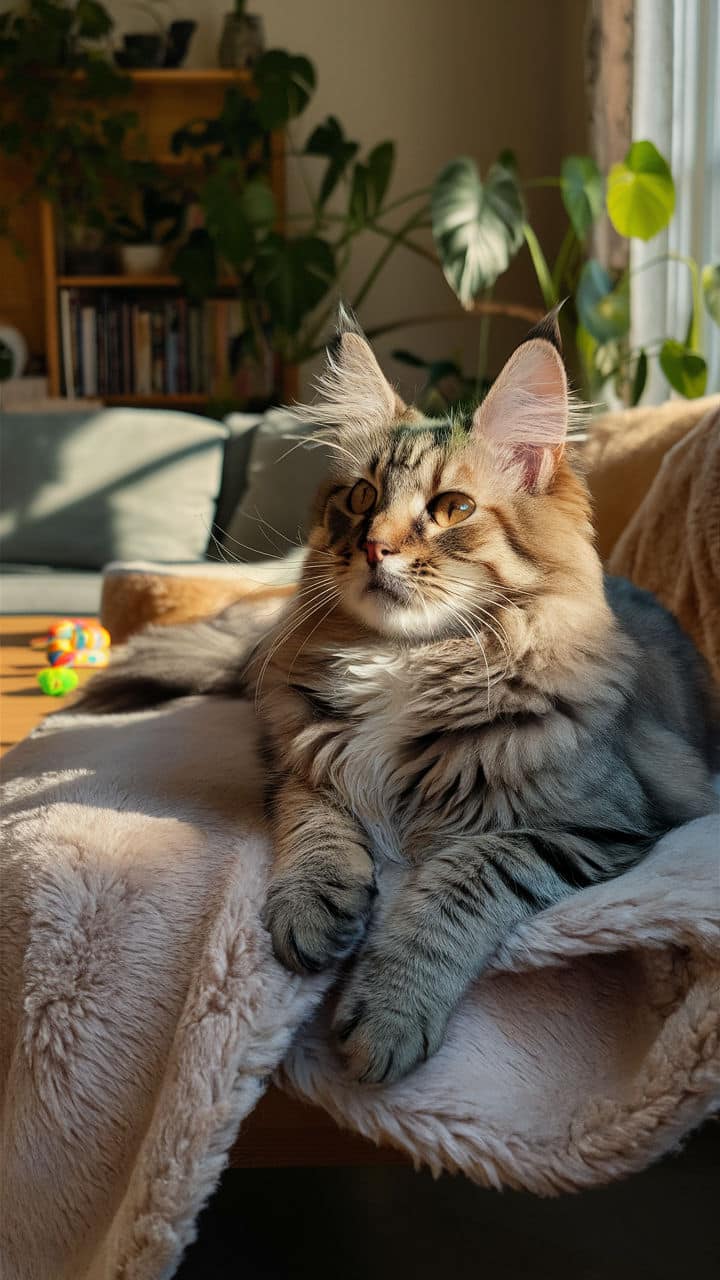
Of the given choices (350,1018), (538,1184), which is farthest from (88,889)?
(538,1184)

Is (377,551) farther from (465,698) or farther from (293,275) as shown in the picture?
(293,275)

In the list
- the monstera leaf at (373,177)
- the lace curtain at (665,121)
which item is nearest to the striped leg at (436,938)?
the lace curtain at (665,121)

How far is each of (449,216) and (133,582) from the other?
1.76 meters

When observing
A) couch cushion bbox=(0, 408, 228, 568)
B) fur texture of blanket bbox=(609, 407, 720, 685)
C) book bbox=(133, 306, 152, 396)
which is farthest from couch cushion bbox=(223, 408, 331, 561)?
book bbox=(133, 306, 152, 396)

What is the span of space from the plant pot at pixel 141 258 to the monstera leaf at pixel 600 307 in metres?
2.37

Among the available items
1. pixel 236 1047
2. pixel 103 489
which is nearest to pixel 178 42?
pixel 103 489

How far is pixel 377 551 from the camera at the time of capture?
1107 millimetres

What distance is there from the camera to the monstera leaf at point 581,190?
11.5ft

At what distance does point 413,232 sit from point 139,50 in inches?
54.6

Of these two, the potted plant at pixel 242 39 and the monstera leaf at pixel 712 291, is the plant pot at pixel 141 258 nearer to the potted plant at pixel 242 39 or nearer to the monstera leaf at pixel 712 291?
the potted plant at pixel 242 39

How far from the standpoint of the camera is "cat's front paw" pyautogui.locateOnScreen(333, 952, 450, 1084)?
89 cm

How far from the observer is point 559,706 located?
114 cm

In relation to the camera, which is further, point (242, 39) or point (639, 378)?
point (242, 39)

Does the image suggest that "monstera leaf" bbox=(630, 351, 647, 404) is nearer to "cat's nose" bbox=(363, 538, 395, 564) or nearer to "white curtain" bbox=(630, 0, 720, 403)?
"white curtain" bbox=(630, 0, 720, 403)
